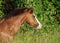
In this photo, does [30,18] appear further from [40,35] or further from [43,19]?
[43,19]

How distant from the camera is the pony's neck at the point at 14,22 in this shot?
692cm

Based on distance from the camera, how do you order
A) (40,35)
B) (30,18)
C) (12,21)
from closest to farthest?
1. (12,21)
2. (30,18)
3. (40,35)

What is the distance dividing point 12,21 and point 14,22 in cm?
A: 5

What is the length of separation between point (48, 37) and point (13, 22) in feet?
9.31

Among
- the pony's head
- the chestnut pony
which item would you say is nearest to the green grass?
the pony's head

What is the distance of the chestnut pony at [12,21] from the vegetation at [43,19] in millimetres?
2225

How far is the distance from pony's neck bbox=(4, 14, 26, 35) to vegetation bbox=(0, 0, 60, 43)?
7.49 feet

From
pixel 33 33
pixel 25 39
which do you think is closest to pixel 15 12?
pixel 25 39

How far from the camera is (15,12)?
23.0 feet

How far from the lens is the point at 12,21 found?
275 inches

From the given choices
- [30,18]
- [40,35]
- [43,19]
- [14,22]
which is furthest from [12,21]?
[43,19]

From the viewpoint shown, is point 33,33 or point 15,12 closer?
point 15,12

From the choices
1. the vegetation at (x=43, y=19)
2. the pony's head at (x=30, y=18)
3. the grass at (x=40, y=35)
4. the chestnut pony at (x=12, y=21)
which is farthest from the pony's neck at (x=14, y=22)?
the vegetation at (x=43, y=19)

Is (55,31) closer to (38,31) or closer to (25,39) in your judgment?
(38,31)
